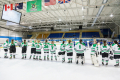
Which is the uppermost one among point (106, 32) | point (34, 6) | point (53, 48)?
point (106, 32)

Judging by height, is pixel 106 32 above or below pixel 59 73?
above

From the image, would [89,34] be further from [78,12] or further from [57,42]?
[57,42]

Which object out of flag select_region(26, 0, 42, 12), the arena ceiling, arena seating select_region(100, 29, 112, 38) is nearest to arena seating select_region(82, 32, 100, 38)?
arena seating select_region(100, 29, 112, 38)

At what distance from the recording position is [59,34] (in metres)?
26.8

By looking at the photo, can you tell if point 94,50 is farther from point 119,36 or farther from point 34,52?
point 119,36

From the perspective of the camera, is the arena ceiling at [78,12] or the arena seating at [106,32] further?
the arena seating at [106,32]

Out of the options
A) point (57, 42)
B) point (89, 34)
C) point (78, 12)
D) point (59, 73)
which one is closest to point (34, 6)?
point (59, 73)

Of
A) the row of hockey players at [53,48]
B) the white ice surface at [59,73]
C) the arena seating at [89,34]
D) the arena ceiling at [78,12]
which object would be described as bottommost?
the white ice surface at [59,73]

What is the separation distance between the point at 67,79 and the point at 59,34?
24455 millimetres

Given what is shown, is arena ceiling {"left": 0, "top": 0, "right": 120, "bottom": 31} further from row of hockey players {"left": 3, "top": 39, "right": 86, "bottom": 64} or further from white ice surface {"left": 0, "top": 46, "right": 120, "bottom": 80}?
white ice surface {"left": 0, "top": 46, "right": 120, "bottom": 80}

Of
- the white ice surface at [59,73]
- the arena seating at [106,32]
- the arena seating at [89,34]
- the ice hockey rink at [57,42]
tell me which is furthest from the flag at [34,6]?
the arena seating at [106,32]

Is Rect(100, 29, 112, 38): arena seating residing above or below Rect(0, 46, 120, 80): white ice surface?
above

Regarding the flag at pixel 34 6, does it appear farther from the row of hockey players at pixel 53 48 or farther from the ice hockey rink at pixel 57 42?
the row of hockey players at pixel 53 48

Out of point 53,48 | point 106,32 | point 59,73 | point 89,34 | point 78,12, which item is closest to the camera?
point 59,73
